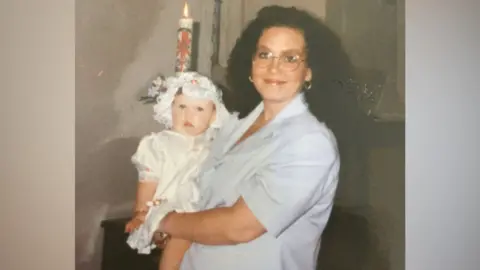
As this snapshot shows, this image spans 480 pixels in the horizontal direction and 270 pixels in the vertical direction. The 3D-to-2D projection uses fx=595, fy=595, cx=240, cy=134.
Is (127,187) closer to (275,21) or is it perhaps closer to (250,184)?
(250,184)

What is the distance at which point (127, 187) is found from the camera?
124cm

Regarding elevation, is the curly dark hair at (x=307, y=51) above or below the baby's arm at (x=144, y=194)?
above

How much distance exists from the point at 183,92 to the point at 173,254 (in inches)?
13.1

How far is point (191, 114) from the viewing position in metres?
1.21

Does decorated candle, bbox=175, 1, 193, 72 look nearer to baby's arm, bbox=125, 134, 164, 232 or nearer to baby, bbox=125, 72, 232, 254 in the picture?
baby, bbox=125, 72, 232, 254

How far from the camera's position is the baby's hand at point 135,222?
3.99 feet

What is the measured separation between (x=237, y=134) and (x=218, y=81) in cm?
12

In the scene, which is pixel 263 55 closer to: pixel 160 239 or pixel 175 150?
pixel 175 150

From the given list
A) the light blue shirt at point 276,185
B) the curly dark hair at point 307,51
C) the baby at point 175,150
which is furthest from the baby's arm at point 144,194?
the curly dark hair at point 307,51

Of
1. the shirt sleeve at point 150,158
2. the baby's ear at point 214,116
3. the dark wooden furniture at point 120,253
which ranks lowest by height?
the dark wooden furniture at point 120,253

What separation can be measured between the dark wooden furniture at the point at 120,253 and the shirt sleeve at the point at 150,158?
103 mm

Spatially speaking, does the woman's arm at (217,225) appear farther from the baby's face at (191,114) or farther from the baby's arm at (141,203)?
the baby's face at (191,114)

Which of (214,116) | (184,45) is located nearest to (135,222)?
(214,116)
